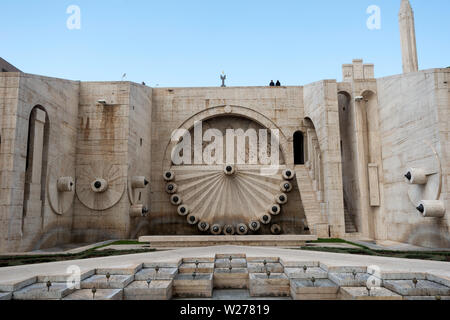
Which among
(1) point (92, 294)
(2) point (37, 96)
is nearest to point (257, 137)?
(2) point (37, 96)

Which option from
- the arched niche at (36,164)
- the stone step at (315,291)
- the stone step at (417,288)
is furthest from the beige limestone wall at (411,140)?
the arched niche at (36,164)

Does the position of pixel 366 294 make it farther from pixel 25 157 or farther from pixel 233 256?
pixel 25 157

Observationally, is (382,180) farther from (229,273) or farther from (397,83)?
(229,273)

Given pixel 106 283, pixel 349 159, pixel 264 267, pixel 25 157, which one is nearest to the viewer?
pixel 106 283

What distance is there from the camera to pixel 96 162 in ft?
40.5

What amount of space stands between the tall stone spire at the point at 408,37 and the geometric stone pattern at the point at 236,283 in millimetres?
16844

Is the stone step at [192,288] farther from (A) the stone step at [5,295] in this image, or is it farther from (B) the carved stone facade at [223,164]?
(B) the carved stone facade at [223,164]

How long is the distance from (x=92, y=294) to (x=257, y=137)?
Answer: 1183 centimetres

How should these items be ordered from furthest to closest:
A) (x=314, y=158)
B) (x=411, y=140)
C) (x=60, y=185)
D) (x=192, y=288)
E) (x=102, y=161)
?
1. (x=314, y=158)
2. (x=102, y=161)
3. (x=60, y=185)
4. (x=411, y=140)
5. (x=192, y=288)

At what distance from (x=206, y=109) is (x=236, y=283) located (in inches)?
405

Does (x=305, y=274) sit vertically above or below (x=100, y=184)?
below

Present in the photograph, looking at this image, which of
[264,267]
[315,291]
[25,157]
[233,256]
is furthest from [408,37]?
[25,157]

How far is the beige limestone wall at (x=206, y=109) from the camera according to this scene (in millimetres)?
14930

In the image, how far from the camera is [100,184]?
11875 millimetres
